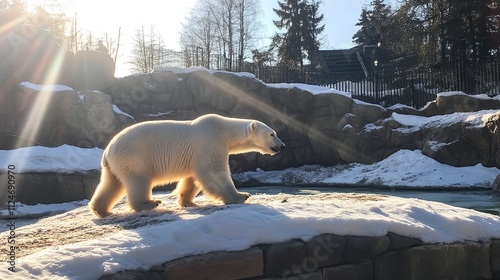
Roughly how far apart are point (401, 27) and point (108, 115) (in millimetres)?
15950

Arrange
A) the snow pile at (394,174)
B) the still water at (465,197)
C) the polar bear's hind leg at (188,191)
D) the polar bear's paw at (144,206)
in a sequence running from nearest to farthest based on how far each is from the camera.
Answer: the polar bear's paw at (144,206) → the polar bear's hind leg at (188,191) → the still water at (465,197) → the snow pile at (394,174)

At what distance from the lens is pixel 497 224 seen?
16.1ft

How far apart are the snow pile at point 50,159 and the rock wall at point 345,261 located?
9937mm

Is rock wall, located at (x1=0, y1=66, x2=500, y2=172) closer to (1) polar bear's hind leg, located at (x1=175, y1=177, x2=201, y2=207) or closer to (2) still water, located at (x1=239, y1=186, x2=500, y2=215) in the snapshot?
(2) still water, located at (x1=239, y1=186, x2=500, y2=215)

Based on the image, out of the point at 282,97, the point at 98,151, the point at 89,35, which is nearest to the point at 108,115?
the point at 98,151

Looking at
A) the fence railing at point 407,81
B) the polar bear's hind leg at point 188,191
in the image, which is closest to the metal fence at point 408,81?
the fence railing at point 407,81

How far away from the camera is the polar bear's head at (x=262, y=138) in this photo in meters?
5.91

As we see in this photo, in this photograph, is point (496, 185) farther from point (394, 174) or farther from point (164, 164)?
point (164, 164)

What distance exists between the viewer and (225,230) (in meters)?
3.60

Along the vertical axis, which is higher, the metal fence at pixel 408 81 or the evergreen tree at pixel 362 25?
the evergreen tree at pixel 362 25

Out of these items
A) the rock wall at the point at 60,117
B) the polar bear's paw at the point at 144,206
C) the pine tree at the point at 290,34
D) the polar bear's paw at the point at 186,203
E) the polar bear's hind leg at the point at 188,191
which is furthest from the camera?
the pine tree at the point at 290,34

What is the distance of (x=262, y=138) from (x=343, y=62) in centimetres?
3059

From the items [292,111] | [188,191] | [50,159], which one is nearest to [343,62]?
[292,111]

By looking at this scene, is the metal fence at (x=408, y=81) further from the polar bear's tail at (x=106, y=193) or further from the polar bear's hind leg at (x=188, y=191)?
the polar bear's tail at (x=106, y=193)
